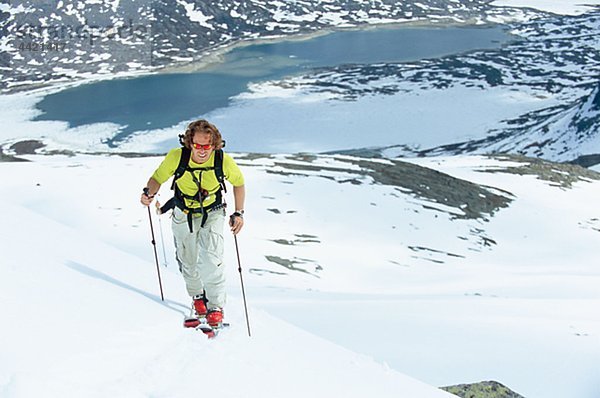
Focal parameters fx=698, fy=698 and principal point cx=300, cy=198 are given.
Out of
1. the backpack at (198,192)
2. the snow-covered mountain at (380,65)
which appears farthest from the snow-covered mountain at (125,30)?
the backpack at (198,192)

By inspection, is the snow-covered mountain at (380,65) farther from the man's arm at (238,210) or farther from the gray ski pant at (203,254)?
the gray ski pant at (203,254)

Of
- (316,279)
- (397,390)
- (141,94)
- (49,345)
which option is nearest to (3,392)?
(49,345)

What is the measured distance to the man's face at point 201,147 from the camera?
6.77 m

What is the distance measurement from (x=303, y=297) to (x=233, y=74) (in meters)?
129

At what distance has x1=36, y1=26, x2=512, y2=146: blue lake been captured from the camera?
112000 mm

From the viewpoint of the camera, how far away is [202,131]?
22.1 feet

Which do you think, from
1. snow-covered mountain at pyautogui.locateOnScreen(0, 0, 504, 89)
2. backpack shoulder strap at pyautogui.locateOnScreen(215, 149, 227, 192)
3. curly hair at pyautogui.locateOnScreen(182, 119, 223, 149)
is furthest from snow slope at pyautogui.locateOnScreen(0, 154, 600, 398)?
snow-covered mountain at pyautogui.locateOnScreen(0, 0, 504, 89)

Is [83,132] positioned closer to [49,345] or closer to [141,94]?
[141,94]

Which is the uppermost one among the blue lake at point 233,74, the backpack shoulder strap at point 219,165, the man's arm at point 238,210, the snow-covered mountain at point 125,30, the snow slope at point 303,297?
the backpack shoulder strap at point 219,165

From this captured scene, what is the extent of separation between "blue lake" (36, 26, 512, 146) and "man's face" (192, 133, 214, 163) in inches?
3632

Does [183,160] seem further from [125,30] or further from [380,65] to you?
[125,30]

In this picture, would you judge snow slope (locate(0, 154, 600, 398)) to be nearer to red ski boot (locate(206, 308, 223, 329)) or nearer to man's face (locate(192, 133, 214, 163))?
red ski boot (locate(206, 308, 223, 329))

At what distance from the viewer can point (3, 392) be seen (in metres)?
4.21

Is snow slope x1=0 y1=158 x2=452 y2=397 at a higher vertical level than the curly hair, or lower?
lower
